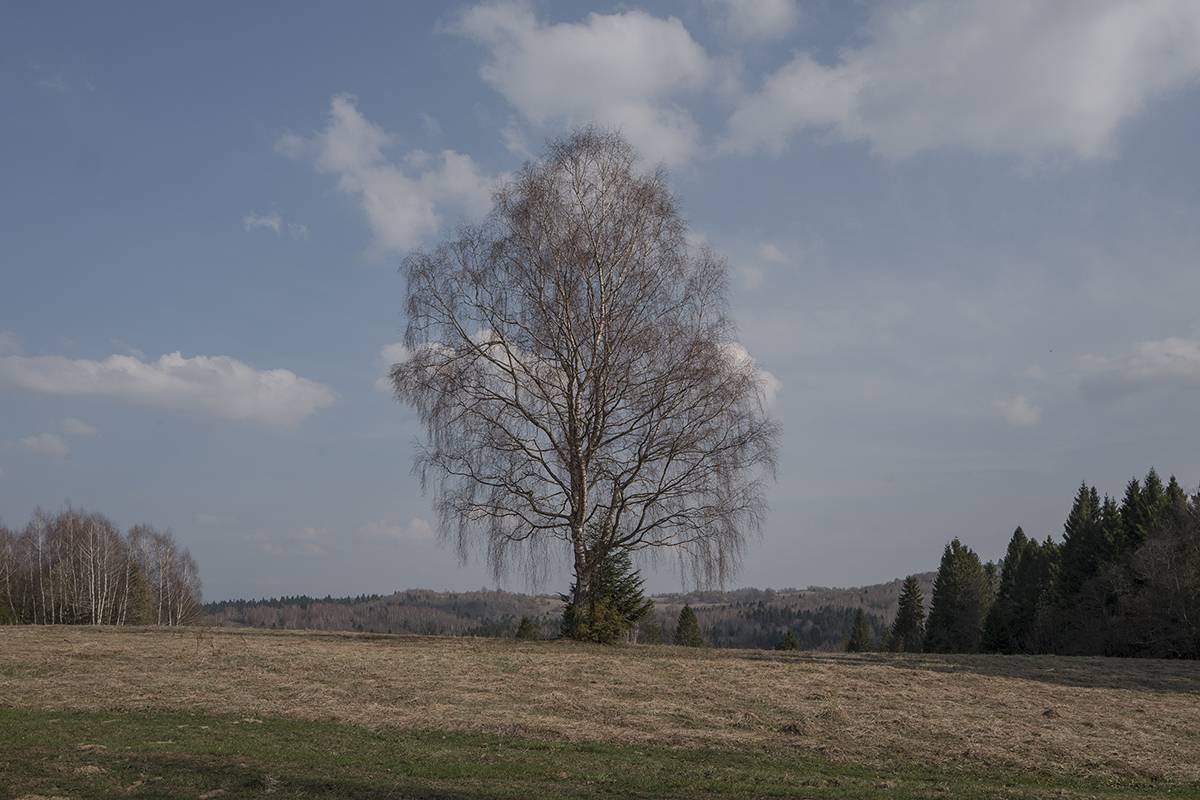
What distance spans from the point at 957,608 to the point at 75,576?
7962 cm

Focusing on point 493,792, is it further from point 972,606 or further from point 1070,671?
point 972,606

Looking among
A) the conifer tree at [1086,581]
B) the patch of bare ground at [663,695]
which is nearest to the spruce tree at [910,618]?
the conifer tree at [1086,581]

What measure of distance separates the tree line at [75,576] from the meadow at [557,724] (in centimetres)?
5860

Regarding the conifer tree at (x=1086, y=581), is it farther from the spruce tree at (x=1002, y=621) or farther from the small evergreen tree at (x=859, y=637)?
the small evergreen tree at (x=859, y=637)

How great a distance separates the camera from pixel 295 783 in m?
10.3

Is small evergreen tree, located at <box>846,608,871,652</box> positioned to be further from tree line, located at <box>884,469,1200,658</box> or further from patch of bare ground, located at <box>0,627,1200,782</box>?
patch of bare ground, located at <box>0,627,1200,782</box>

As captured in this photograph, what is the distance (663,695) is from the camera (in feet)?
→ 59.7

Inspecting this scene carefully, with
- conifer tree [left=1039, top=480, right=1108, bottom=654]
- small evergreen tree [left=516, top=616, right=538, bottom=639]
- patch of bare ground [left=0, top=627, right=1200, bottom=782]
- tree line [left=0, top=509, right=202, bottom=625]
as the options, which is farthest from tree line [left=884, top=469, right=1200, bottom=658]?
tree line [left=0, top=509, right=202, bottom=625]

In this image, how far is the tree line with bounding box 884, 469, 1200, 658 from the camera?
4744 cm

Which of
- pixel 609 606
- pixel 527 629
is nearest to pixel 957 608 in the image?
pixel 527 629

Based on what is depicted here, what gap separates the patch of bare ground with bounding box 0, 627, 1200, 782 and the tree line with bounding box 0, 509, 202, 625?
5714 cm

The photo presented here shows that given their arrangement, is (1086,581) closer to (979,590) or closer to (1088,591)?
(1088,591)

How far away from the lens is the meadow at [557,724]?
11.0 metres

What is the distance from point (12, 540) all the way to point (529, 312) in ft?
279
